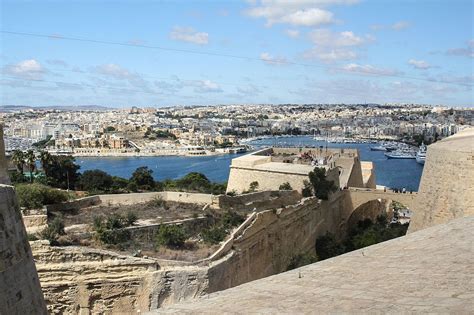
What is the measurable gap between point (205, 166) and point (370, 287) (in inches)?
2659

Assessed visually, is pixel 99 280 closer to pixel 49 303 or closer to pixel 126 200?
pixel 49 303

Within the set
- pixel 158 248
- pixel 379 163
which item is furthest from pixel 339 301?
pixel 379 163

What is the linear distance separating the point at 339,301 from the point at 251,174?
60.6 feet

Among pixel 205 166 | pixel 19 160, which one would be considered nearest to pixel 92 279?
pixel 19 160

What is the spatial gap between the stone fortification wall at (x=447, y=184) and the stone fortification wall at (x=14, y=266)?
906cm

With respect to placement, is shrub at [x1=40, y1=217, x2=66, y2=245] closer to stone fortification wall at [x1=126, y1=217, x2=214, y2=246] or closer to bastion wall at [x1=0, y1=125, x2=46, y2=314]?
stone fortification wall at [x1=126, y1=217, x2=214, y2=246]

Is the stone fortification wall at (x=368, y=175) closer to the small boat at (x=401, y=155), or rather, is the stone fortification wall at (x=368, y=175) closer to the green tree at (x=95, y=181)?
the green tree at (x=95, y=181)

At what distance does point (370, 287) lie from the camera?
4.98 m

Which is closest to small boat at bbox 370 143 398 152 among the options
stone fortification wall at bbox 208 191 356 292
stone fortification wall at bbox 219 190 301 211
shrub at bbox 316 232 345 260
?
stone fortification wall at bbox 208 191 356 292

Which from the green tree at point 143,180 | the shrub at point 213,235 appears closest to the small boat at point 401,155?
the green tree at point 143,180

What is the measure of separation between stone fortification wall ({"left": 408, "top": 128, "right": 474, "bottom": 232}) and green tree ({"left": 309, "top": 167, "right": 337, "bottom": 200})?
19.7ft

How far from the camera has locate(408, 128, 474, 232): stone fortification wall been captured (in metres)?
11.6

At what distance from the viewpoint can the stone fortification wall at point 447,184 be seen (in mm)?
11648

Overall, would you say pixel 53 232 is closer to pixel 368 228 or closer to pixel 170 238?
pixel 170 238
